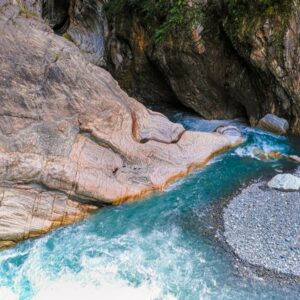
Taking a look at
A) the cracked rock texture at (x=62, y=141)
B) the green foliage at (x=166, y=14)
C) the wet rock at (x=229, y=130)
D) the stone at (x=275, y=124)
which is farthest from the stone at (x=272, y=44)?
the cracked rock texture at (x=62, y=141)

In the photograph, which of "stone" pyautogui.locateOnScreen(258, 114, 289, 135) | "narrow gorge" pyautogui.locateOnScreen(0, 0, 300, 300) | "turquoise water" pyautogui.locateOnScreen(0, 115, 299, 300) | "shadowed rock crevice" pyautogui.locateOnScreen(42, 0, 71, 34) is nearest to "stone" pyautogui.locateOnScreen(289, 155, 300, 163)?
"narrow gorge" pyautogui.locateOnScreen(0, 0, 300, 300)

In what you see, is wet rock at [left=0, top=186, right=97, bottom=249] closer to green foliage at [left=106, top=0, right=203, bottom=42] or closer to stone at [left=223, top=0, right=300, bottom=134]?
green foliage at [left=106, top=0, right=203, bottom=42]

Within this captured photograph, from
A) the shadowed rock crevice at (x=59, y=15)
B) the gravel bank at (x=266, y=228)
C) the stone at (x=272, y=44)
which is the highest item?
the stone at (x=272, y=44)

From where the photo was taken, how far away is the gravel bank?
6.95 m

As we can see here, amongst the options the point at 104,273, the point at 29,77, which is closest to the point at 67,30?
the point at 29,77

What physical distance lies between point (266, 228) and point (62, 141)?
5.28 meters

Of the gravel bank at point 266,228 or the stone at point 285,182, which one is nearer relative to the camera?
the gravel bank at point 266,228

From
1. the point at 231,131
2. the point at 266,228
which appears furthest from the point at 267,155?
the point at 266,228

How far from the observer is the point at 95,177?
904 centimetres

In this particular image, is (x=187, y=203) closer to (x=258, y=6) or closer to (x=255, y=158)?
(x=255, y=158)

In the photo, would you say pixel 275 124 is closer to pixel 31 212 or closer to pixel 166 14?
pixel 166 14

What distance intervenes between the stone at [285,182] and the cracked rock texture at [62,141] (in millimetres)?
2265

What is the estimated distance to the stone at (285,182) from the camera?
9.34 m

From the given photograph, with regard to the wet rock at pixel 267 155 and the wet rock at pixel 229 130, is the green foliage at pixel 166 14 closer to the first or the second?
the wet rock at pixel 229 130
